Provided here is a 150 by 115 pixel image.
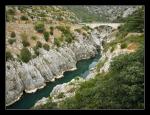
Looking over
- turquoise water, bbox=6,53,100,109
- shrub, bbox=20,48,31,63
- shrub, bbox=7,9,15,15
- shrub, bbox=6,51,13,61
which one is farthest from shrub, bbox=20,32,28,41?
turquoise water, bbox=6,53,100,109

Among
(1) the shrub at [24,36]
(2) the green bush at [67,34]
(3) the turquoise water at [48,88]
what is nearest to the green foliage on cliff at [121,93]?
(3) the turquoise water at [48,88]

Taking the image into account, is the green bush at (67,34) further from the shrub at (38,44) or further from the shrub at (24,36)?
the shrub at (24,36)

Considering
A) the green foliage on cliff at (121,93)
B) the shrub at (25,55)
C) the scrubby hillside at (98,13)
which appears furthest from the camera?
the scrubby hillside at (98,13)

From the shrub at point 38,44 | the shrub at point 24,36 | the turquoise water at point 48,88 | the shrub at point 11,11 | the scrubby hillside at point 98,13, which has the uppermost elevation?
the scrubby hillside at point 98,13

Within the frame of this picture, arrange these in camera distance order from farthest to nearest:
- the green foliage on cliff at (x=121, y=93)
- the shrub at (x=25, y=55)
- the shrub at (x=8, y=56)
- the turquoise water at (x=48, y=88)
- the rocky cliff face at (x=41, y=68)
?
the shrub at (x=25, y=55) < the shrub at (x=8, y=56) < the rocky cliff face at (x=41, y=68) < the turquoise water at (x=48, y=88) < the green foliage on cliff at (x=121, y=93)

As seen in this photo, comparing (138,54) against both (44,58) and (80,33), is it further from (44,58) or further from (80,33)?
(80,33)
